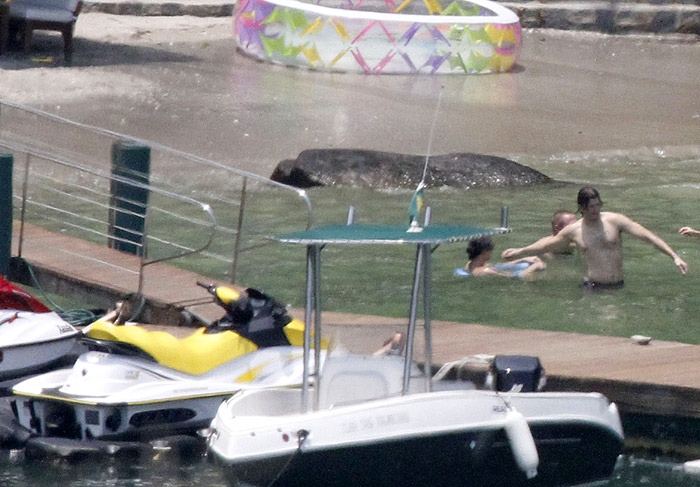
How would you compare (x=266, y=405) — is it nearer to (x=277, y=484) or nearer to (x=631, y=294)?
(x=277, y=484)

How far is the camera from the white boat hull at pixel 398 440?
6508mm

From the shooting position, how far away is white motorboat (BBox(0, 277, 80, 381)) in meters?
8.58

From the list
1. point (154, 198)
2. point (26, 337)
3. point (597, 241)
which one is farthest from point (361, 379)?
point (154, 198)

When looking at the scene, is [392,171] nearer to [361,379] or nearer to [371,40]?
[371,40]

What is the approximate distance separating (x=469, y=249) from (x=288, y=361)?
4071 mm

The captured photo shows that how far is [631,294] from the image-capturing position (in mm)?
11477

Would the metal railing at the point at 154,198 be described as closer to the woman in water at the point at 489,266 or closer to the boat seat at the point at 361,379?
the woman in water at the point at 489,266

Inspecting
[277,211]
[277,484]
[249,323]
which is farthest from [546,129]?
[277,484]

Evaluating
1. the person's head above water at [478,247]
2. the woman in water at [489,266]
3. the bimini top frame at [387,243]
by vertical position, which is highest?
the bimini top frame at [387,243]

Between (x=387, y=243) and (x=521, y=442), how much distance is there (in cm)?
122

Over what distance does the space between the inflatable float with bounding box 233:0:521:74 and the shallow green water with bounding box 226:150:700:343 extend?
5374mm

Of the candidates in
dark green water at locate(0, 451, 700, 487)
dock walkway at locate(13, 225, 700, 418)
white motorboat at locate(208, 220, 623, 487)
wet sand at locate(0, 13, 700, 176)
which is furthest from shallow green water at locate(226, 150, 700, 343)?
white motorboat at locate(208, 220, 623, 487)

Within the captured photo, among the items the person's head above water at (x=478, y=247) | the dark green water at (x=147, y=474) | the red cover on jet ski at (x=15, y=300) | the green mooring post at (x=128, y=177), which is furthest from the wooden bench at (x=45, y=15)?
the dark green water at (x=147, y=474)

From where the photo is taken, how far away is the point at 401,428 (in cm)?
652
